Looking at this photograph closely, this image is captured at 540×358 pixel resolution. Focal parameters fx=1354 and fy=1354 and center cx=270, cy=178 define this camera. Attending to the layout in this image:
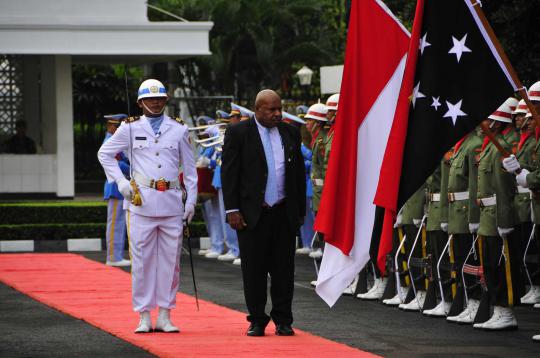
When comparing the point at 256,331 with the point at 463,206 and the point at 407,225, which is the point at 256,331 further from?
the point at 407,225

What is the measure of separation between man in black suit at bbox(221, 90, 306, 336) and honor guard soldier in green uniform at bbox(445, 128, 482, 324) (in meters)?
1.61

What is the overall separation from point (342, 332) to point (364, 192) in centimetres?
213

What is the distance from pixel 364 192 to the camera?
9.81 meters

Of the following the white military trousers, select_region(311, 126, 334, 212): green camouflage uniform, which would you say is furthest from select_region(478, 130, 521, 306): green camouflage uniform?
select_region(311, 126, 334, 212): green camouflage uniform

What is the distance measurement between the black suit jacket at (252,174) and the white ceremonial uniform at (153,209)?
565 millimetres

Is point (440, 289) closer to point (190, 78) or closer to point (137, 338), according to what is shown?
point (137, 338)

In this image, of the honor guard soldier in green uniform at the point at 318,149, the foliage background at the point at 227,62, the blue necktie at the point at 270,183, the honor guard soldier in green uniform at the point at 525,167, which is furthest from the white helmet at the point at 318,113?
the foliage background at the point at 227,62

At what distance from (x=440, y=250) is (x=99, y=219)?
12.5m

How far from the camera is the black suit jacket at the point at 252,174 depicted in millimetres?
11016

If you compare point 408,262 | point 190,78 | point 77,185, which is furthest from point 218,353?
point 190,78

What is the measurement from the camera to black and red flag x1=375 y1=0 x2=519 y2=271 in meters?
9.13

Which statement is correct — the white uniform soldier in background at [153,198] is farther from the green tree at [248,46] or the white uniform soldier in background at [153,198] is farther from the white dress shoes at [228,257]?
the green tree at [248,46]

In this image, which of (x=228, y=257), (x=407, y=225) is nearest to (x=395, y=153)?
(x=407, y=225)

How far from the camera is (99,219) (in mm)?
24250
